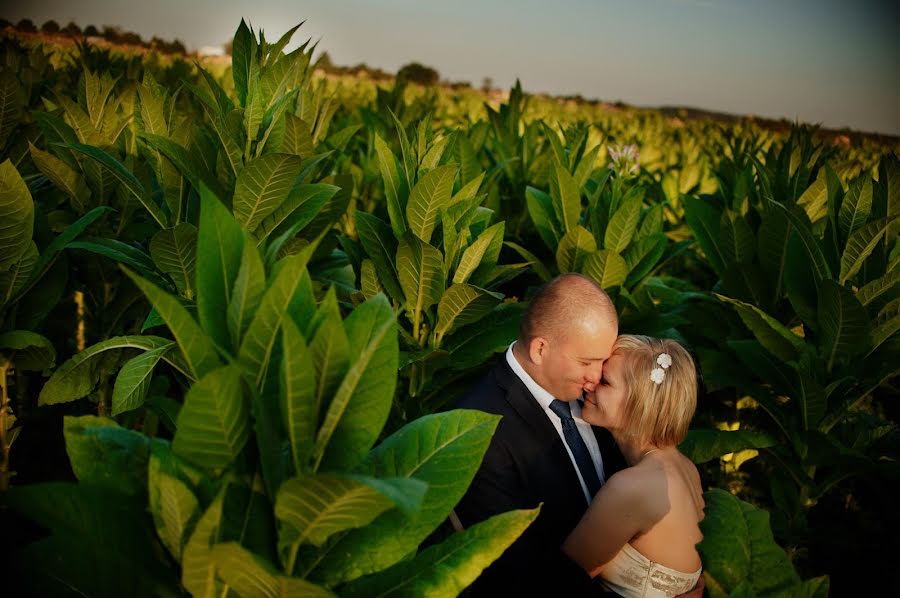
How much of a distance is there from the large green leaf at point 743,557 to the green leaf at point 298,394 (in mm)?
714

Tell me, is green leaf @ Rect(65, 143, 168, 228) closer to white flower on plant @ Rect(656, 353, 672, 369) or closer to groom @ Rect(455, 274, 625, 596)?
groom @ Rect(455, 274, 625, 596)

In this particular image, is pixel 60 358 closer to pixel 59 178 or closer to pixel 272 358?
pixel 59 178

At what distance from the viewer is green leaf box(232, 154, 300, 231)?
2.31 metres

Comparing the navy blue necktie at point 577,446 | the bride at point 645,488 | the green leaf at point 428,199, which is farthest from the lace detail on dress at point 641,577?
the green leaf at point 428,199

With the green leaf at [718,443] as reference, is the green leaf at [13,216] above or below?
above

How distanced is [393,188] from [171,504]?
2.30 metres

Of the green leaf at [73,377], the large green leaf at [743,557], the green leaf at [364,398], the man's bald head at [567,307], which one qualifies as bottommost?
the green leaf at [73,377]

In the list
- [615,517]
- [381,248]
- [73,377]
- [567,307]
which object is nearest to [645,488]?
[615,517]

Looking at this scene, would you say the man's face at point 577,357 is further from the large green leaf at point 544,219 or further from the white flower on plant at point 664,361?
the large green leaf at point 544,219

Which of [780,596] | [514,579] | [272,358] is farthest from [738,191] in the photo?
[272,358]

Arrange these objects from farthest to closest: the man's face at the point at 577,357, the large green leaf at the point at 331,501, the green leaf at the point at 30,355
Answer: the green leaf at the point at 30,355, the man's face at the point at 577,357, the large green leaf at the point at 331,501

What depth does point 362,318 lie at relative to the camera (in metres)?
1.09

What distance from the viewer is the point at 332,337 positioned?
39.1 inches

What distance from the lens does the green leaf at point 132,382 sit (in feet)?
7.41
